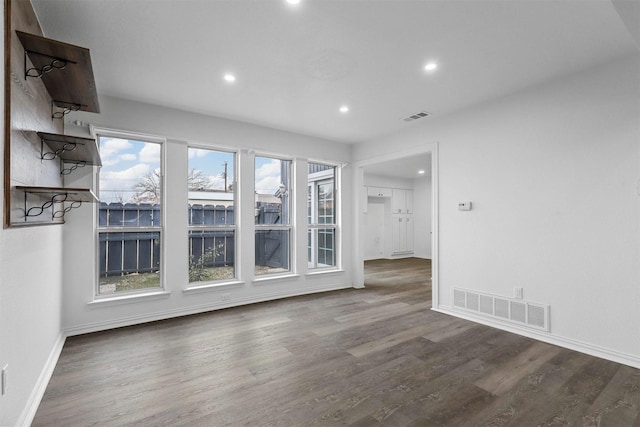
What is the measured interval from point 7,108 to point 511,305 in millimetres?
4470

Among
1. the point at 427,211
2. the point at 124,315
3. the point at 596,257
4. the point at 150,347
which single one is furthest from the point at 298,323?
the point at 427,211

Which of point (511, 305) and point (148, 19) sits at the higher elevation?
point (148, 19)

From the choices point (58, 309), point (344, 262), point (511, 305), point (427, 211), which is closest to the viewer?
point (58, 309)

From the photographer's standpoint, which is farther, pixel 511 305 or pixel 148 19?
pixel 511 305

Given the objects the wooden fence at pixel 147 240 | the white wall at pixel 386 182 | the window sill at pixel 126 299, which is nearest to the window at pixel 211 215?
the wooden fence at pixel 147 240

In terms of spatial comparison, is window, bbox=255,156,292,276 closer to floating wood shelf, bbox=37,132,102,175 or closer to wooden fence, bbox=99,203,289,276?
wooden fence, bbox=99,203,289,276

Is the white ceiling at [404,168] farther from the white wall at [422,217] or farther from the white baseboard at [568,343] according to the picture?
the white baseboard at [568,343]

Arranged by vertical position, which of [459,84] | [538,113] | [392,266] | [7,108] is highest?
[459,84]

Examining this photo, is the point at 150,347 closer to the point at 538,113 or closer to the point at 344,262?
the point at 344,262

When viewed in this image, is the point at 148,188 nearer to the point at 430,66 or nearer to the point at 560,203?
the point at 430,66

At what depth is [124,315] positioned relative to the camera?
3.72 metres

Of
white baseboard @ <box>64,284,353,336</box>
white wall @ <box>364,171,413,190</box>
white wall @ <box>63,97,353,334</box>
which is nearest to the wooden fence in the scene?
white wall @ <box>63,97,353,334</box>

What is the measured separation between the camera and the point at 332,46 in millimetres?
2621

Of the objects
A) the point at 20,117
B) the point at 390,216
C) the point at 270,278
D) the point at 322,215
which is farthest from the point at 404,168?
the point at 20,117
